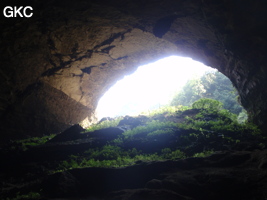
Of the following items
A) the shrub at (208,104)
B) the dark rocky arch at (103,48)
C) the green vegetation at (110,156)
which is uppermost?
the dark rocky arch at (103,48)

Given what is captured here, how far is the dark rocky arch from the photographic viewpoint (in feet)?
24.5

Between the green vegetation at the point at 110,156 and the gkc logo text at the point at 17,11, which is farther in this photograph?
the gkc logo text at the point at 17,11

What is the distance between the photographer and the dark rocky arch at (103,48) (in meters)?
7.48

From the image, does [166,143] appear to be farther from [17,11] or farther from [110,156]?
[17,11]

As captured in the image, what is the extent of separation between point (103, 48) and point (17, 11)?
5.39 meters

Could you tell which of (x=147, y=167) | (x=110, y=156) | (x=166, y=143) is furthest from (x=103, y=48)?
(x=147, y=167)

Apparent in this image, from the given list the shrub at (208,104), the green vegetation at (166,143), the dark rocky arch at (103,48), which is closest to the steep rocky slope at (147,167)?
the green vegetation at (166,143)

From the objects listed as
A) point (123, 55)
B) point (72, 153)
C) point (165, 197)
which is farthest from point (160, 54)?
point (165, 197)

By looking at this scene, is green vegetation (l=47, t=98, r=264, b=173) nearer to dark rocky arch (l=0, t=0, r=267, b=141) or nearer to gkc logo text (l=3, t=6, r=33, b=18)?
dark rocky arch (l=0, t=0, r=267, b=141)

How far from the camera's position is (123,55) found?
44.8 ft

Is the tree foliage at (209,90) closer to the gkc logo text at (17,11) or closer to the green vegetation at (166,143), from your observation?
the green vegetation at (166,143)

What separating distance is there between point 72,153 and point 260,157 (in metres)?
7.41

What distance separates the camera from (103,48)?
12180mm

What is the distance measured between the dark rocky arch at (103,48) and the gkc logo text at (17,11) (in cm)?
32
